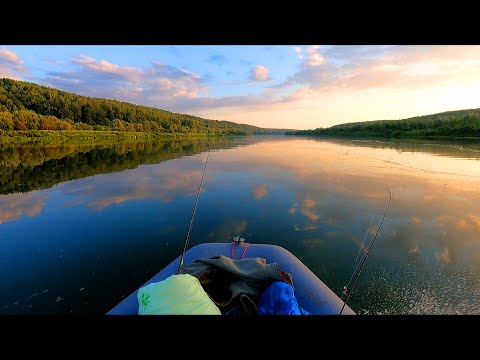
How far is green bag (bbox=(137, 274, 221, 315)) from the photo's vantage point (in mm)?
1729

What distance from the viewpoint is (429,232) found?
5.77 m

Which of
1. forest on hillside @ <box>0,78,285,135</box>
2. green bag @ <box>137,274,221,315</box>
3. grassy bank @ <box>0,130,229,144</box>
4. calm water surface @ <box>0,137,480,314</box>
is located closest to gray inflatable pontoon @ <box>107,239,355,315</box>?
green bag @ <box>137,274,221,315</box>

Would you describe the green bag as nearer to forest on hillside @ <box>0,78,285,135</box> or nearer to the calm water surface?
the calm water surface

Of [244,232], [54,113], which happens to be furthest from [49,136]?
[244,232]

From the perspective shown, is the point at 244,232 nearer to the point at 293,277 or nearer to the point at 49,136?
the point at 293,277

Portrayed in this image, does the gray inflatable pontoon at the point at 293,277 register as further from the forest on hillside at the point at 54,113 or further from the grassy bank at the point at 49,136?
the forest on hillside at the point at 54,113

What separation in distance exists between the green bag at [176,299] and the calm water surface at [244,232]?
2096 mm

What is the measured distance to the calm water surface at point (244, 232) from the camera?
12.2ft

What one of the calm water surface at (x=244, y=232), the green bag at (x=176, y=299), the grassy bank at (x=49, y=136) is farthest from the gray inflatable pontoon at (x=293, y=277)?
the grassy bank at (x=49, y=136)
